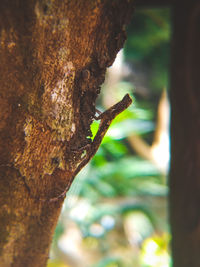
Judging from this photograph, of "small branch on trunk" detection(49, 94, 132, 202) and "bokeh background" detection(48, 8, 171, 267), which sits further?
"bokeh background" detection(48, 8, 171, 267)

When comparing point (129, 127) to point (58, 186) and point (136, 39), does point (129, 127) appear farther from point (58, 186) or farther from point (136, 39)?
point (58, 186)

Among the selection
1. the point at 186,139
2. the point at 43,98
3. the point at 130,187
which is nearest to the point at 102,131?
the point at 43,98

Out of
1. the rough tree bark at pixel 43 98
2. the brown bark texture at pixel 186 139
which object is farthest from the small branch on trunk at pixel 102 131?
the brown bark texture at pixel 186 139

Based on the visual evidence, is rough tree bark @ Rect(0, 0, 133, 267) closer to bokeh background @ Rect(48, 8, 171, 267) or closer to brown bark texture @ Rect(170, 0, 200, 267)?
brown bark texture @ Rect(170, 0, 200, 267)

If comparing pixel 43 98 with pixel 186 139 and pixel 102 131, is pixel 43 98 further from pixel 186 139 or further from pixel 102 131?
pixel 186 139

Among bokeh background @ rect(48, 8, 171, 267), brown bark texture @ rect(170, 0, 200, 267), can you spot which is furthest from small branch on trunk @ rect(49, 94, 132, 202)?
bokeh background @ rect(48, 8, 171, 267)
